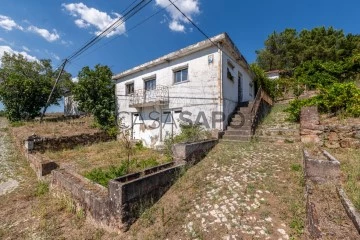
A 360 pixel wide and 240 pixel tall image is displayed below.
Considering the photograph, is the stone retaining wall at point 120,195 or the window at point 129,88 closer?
the stone retaining wall at point 120,195

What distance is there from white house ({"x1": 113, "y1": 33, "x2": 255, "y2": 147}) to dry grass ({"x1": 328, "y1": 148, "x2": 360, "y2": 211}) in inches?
179

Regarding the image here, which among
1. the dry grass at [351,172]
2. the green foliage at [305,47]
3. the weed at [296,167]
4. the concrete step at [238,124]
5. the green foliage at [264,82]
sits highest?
the green foliage at [305,47]

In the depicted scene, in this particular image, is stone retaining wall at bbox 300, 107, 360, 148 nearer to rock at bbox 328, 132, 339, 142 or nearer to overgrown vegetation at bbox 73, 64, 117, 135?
rock at bbox 328, 132, 339, 142

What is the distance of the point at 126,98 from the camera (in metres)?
14.3

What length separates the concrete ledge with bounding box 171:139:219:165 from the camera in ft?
19.2

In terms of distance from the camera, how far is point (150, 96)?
12.3 m

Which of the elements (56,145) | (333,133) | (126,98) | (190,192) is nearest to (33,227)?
(190,192)

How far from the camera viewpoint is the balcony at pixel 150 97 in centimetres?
1118

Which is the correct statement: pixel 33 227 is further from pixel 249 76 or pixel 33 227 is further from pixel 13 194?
pixel 249 76

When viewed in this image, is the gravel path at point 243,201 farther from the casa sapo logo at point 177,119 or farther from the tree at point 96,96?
the tree at point 96,96

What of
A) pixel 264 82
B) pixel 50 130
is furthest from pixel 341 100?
pixel 50 130

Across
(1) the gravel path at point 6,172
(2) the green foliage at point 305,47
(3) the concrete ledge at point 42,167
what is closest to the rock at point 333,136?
(3) the concrete ledge at point 42,167

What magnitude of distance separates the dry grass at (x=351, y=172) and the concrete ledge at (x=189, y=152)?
3647mm

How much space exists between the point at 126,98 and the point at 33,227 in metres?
10.7
